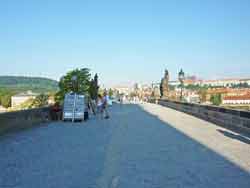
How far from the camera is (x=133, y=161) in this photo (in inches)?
302

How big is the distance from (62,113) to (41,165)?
1507cm

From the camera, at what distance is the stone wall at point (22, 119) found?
13.4 meters

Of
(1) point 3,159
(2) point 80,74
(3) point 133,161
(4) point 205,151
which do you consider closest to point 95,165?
(3) point 133,161

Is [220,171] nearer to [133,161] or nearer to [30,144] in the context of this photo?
[133,161]

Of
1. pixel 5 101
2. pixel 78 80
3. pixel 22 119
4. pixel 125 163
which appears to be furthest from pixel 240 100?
pixel 5 101

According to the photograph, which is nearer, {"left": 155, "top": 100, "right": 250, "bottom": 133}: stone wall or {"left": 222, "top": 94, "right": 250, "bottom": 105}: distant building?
{"left": 155, "top": 100, "right": 250, "bottom": 133}: stone wall

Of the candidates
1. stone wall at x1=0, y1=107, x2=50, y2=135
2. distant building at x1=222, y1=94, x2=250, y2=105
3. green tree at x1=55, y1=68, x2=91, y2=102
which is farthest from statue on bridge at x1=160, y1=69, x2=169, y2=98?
stone wall at x1=0, y1=107, x2=50, y2=135

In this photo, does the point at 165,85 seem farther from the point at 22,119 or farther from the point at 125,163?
the point at 125,163

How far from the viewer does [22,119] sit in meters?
15.8

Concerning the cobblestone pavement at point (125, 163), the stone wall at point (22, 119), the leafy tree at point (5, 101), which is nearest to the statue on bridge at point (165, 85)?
the stone wall at point (22, 119)

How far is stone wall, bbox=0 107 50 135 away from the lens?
43.9 ft

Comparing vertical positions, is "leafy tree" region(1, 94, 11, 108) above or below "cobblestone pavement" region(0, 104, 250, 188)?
below

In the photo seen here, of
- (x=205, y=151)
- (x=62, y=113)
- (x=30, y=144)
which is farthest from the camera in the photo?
(x=62, y=113)

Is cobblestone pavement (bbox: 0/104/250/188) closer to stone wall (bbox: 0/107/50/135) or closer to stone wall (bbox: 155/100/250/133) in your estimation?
stone wall (bbox: 155/100/250/133)
